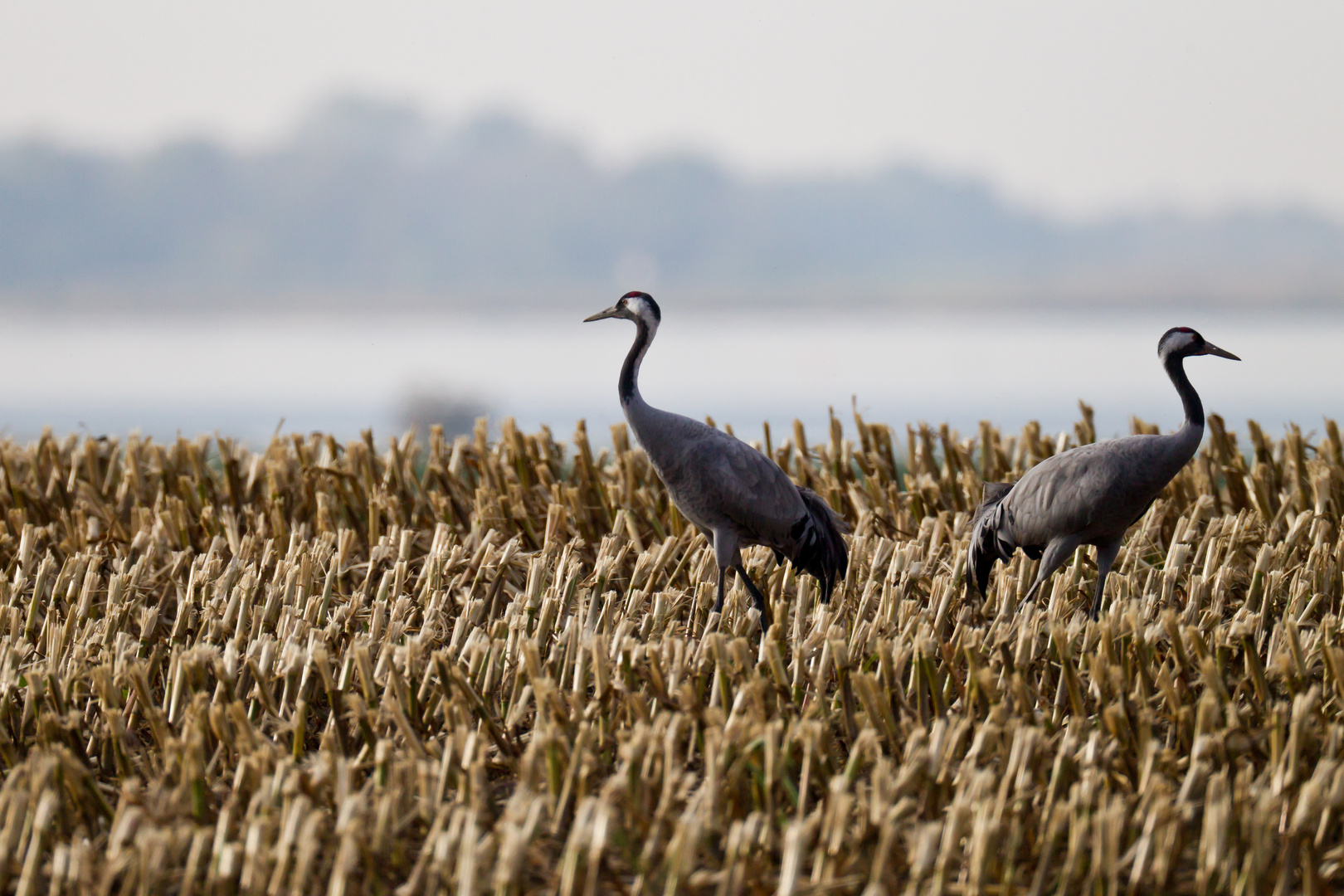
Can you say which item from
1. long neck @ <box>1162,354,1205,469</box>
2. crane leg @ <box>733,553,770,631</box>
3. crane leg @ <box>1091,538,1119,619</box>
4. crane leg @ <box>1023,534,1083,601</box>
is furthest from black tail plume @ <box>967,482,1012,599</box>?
crane leg @ <box>733,553,770,631</box>

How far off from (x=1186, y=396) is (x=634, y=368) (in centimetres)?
178

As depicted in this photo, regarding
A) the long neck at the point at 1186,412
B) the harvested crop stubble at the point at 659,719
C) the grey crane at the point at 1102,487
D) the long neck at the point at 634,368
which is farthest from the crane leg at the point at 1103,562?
the long neck at the point at 634,368

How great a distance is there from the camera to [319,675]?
10.6 ft

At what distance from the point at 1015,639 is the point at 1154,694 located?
444mm

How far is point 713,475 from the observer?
3.77 meters

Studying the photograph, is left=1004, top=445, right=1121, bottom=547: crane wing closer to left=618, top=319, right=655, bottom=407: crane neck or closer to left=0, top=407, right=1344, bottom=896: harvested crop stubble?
left=0, top=407, right=1344, bottom=896: harvested crop stubble

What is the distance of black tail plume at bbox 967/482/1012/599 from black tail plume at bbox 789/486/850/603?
0.47m

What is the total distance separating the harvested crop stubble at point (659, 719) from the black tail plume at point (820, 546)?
0.50 ft

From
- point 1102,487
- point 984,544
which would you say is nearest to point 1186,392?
point 1102,487

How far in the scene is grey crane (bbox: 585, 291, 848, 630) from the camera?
3775mm

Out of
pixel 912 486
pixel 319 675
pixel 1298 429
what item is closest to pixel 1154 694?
pixel 319 675

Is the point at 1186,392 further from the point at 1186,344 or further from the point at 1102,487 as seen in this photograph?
the point at 1102,487

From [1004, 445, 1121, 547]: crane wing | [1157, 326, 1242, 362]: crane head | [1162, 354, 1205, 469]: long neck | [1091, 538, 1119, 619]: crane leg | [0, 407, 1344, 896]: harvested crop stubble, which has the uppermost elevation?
[1157, 326, 1242, 362]: crane head

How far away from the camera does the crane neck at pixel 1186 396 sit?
12.2 feet
